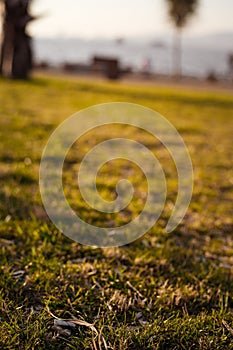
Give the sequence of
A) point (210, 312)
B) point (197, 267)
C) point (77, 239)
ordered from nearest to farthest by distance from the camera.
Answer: point (210, 312) < point (197, 267) < point (77, 239)

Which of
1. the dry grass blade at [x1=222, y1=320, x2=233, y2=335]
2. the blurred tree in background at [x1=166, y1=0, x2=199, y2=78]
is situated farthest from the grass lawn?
the blurred tree in background at [x1=166, y1=0, x2=199, y2=78]

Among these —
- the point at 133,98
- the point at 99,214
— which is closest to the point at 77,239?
the point at 99,214

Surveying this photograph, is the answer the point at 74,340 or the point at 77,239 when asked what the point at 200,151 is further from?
the point at 74,340

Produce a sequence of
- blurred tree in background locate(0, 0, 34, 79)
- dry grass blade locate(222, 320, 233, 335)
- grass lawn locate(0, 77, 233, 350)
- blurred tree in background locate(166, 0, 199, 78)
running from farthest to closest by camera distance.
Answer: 1. blurred tree in background locate(166, 0, 199, 78)
2. blurred tree in background locate(0, 0, 34, 79)
3. dry grass blade locate(222, 320, 233, 335)
4. grass lawn locate(0, 77, 233, 350)

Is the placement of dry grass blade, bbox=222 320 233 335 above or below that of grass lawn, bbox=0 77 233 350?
below

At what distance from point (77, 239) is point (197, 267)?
3.19 ft

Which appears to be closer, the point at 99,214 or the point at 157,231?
the point at 157,231

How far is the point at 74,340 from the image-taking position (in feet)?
7.98

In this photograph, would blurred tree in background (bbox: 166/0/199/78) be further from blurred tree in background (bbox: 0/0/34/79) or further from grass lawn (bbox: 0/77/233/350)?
grass lawn (bbox: 0/77/233/350)

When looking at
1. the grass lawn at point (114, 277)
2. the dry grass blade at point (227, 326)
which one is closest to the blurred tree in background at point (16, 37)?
the grass lawn at point (114, 277)

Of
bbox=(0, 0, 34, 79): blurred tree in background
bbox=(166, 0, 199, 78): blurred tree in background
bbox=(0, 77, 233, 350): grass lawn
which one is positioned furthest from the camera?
bbox=(166, 0, 199, 78): blurred tree in background

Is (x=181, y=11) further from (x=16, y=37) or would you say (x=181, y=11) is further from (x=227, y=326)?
(x=227, y=326)

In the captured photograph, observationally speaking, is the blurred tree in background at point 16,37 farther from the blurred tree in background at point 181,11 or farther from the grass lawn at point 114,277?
the blurred tree in background at point 181,11

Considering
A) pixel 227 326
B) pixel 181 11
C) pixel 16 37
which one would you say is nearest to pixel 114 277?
pixel 227 326
